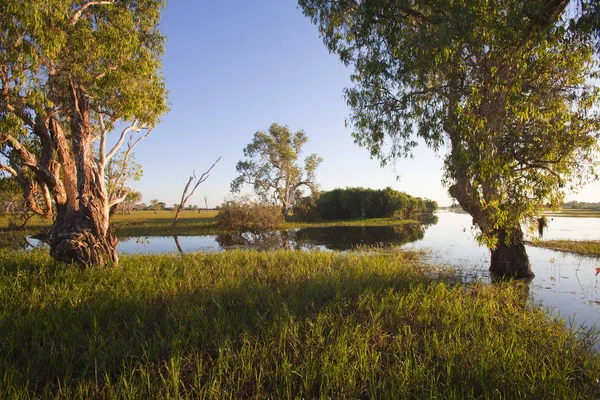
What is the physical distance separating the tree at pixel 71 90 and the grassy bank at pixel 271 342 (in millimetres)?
1354

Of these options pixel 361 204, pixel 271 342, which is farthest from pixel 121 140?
pixel 361 204

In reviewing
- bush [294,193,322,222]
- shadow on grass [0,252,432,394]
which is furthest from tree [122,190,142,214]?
bush [294,193,322,222]

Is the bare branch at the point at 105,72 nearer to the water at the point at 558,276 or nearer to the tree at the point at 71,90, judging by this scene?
the tree at the point at 71,90

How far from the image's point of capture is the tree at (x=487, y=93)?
6.54m

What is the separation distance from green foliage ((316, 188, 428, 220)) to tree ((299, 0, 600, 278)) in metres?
36.9

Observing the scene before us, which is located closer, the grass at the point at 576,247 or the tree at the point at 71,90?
the tree at the point at 71,90

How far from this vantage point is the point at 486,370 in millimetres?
3572

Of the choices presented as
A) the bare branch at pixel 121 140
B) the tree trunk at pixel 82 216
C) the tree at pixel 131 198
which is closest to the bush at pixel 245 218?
the tree at pixel 131 198

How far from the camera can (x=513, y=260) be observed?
9.81 meters

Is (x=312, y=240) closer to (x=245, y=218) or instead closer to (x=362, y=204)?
(x=245, y=218)

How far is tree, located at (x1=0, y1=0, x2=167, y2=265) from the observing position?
23.8ft

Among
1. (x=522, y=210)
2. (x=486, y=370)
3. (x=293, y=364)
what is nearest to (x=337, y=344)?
(x=293, y=364)

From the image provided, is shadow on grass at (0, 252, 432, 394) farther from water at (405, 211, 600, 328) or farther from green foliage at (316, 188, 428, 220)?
green foliage at (316, 188, 428, 220)

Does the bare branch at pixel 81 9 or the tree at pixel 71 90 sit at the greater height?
the bare branch at pixel 81 9
